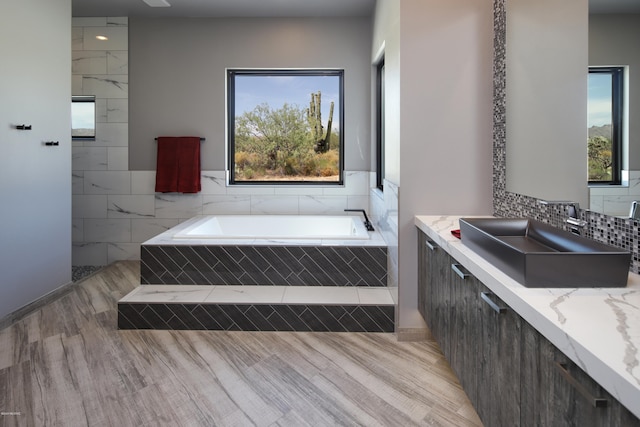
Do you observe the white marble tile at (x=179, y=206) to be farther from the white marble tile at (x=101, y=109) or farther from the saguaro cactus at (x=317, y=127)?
the saguaro cactus at (x=317, y=127)

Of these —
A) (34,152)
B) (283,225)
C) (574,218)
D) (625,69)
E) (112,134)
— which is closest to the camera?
(625,69)

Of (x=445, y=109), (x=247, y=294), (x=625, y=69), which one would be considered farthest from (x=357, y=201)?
(x=625, y=69)

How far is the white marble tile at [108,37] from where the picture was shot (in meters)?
4.41

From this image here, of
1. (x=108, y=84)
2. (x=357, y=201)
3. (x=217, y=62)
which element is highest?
(x=217, y=62)

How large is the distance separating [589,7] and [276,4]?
121 inches

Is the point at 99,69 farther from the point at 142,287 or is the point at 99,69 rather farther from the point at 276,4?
the point at 142,287

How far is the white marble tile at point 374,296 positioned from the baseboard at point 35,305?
97.2 inches

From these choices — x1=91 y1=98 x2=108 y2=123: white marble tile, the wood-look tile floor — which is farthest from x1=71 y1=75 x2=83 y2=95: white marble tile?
the wood-look tile floor

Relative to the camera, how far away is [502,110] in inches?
97.1

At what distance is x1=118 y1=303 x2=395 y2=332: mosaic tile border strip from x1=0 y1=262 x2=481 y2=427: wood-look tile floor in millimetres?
54

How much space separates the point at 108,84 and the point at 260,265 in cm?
285

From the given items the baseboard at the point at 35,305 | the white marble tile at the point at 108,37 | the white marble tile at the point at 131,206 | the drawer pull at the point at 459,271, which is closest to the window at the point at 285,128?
the white marble tile at the point at 131,206

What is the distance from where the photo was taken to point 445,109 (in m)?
2.60

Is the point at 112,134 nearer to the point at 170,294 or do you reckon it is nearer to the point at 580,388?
the point at 170,294
